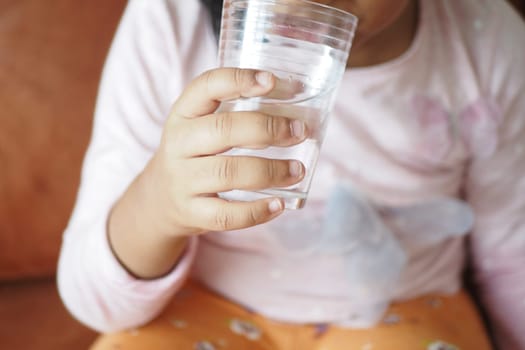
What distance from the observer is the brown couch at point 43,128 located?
A: 3.08 feet

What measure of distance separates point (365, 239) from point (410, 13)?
0.30 m

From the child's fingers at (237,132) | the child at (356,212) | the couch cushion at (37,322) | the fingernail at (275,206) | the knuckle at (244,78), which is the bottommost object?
the couch cushion at (37,322)

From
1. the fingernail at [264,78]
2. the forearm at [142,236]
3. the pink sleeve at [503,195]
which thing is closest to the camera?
the fingernail at [264,78]

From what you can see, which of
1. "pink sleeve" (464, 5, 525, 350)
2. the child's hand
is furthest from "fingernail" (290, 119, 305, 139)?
"pink sleeve" (464, 5, 525, 350)

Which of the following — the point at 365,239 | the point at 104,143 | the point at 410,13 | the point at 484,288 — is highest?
the point at 410,13

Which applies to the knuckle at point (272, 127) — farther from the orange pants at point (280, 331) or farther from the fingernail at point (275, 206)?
the orange pants at point (280, 331)

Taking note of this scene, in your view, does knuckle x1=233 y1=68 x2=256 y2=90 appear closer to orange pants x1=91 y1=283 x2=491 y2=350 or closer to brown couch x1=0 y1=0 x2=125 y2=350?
orange pants x1=91 y1=283 x2=491 y2=350

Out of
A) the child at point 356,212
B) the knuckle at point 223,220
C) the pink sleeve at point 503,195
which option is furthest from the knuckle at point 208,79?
the pink sleeve at point 503,195

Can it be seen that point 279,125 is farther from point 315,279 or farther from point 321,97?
A: point 315,279

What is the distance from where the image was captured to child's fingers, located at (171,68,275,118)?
49cm

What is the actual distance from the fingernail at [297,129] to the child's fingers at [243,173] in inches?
0.9

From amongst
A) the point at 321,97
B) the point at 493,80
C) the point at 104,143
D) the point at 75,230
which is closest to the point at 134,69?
the point at 104,143

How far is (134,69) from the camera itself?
790 millimetres

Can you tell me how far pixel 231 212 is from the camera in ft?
1.77
